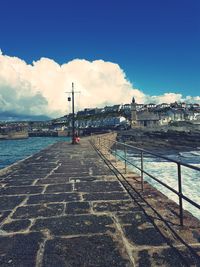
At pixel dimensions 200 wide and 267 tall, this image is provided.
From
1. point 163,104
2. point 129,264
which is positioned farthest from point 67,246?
point 163,104

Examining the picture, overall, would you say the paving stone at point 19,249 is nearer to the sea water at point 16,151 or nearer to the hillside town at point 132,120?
the sea water at point 16,151

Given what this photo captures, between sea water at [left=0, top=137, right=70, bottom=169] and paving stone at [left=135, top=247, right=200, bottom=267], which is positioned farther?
sea water at [left=0, top=137, right=70, bottom=169]

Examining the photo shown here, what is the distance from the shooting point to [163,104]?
197 metres

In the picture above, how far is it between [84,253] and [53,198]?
240cm

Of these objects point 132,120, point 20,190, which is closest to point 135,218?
point 20,190

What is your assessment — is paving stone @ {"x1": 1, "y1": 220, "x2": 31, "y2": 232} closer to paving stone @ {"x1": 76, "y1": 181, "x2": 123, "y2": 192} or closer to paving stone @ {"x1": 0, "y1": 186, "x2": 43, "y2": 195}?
paving stone @ {"x1": 0, "y1": 186, "x2": 43, "y2": 195}

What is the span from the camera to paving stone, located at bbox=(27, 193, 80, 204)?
5.03 m

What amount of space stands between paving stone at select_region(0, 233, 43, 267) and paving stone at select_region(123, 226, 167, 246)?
111 cm

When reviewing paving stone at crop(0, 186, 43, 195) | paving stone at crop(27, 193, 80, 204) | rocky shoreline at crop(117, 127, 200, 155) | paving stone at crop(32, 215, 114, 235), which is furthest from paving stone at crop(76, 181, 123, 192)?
rocky shoreline at crop(117, 127, 200, 155)

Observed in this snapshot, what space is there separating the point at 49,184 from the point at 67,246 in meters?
3.59

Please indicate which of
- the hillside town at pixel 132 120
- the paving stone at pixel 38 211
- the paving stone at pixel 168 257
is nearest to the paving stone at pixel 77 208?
the paving stone at pixel 38 211

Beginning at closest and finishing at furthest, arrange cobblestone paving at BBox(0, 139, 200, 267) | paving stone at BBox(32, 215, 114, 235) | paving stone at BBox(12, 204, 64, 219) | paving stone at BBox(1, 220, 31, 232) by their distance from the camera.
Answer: cobblestone paving at BBox(0, 139, 200, 267)
paving stone at BBox(32, 215, 114, 235)
paving stone at BBox(1, 220, 31, 232)
paving stone at BBox(12, 204, 64, 219)

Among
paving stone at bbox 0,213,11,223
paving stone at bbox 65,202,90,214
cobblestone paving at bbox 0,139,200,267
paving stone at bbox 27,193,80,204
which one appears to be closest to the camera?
cobblestone paving at bbox 0,139,200,267

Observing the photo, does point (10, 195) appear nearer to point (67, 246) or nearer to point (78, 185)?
point (78, 185)
